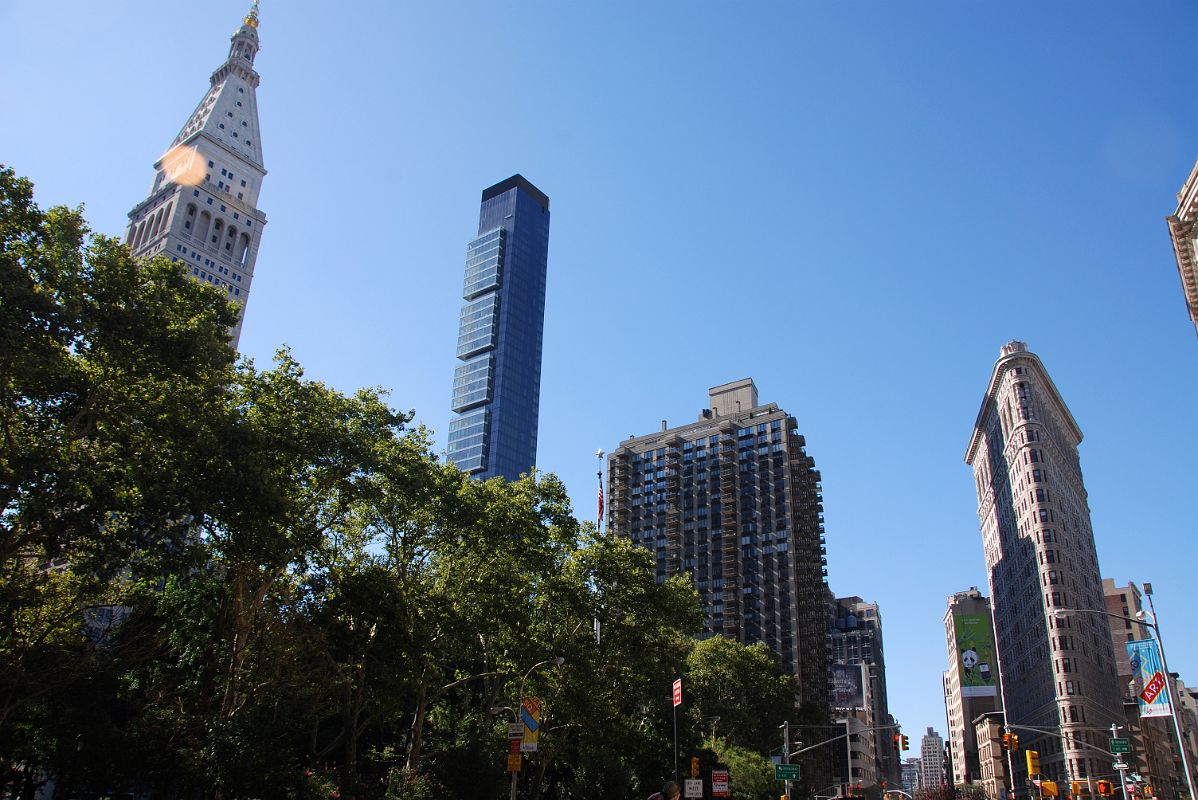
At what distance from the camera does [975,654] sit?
137m

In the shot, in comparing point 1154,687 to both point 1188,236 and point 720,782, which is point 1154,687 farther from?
point 1188,236

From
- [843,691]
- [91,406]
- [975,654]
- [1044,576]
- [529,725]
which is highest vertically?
[1044,576]

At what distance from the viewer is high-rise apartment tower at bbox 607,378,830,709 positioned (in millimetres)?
126000

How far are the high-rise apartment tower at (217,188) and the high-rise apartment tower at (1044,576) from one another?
123 m

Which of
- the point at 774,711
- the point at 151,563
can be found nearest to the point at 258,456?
the point at 151,563

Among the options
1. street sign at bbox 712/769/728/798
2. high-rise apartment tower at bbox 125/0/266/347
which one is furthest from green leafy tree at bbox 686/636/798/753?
high-rise apartment tower at bbox 125/0/266/347

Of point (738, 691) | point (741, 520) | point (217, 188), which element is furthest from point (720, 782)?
point (217, 188)

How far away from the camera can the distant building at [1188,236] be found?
4291 centimetres

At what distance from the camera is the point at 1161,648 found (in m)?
32.1

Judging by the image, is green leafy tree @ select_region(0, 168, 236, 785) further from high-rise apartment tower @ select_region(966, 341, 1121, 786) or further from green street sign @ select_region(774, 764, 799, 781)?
high-rise apartment tower @ select_region(966, 341, 1121, 786)

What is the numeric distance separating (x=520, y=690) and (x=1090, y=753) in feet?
276

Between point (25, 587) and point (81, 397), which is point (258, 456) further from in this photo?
point (25, 587)

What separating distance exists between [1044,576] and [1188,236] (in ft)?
242

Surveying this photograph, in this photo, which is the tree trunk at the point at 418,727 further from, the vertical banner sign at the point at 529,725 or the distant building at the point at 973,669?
the distant building at the point at 973,669
